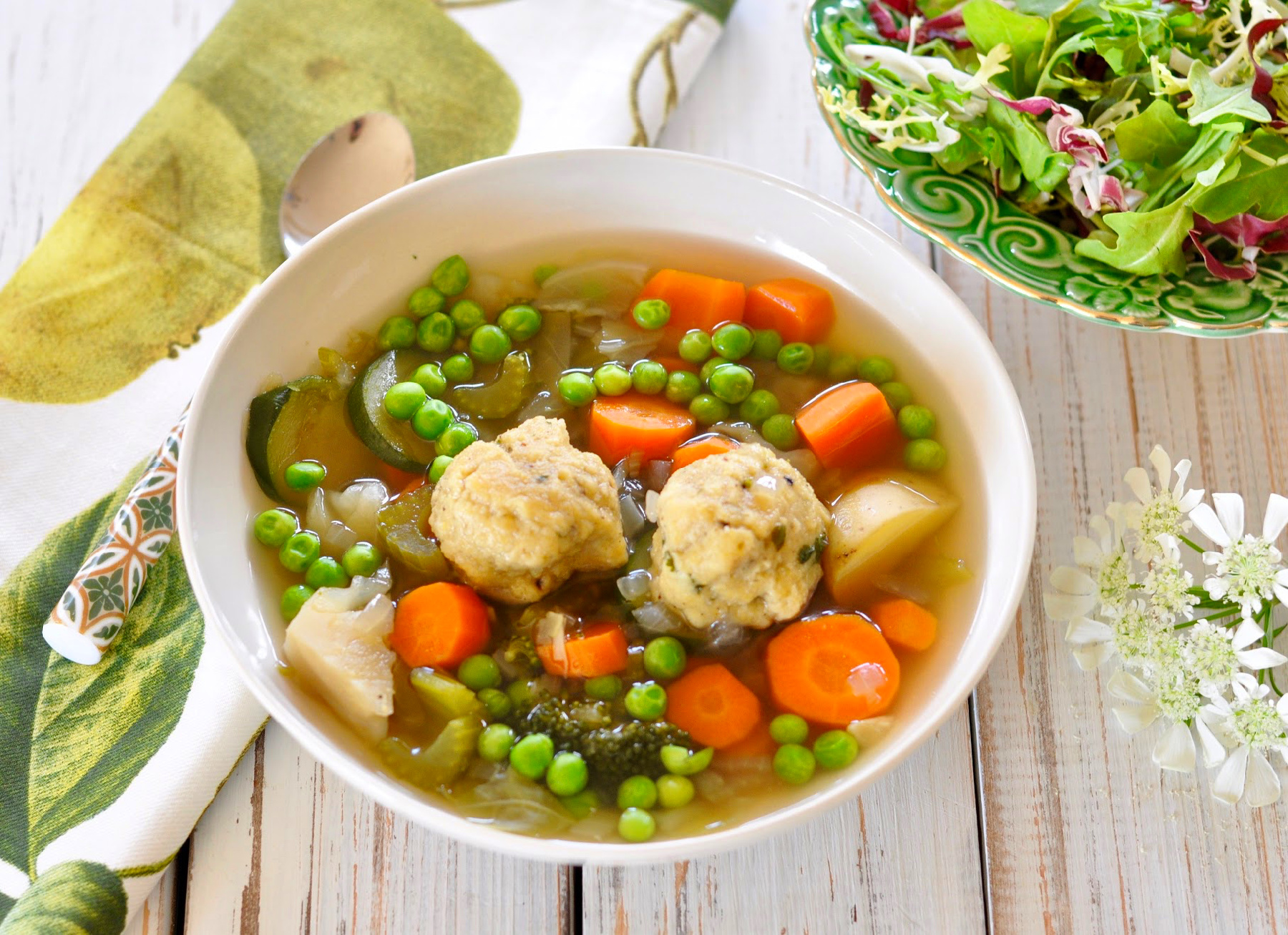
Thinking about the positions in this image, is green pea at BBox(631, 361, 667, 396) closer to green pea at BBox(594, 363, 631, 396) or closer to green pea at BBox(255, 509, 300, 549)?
green pea at BBox(594, 363, 631, 396)

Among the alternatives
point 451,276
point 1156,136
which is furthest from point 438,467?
point 1156,136

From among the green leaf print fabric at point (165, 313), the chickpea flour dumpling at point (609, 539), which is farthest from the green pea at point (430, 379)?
the green leaf print fabric at point (165, 313)

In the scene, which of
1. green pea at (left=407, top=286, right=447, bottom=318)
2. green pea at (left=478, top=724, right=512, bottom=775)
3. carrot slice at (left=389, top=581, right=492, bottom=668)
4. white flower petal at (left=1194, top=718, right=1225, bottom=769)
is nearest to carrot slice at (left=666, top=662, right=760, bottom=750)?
green pea at (left=478, top=724, right=512, bottom=775)

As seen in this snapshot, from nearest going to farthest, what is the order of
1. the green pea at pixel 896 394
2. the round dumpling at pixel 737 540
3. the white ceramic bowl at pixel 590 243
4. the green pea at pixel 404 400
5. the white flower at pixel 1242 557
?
1. the white ceramic bowl at pixel 590 243
2. the round dumpling at pixel 737 540
3. the white flower at pixel 1242 557
4. the green pea at pixel 404 400
5. the green pea at pixel 896 394

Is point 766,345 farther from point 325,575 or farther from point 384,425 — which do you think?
point 325,575

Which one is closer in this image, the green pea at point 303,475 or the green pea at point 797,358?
the green pea at point 303,475

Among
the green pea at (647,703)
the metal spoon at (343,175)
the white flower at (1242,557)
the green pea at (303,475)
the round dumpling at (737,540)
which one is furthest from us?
the metal spoon at (343,175)

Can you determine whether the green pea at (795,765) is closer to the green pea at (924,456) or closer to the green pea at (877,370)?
the green pea at (924,456)
